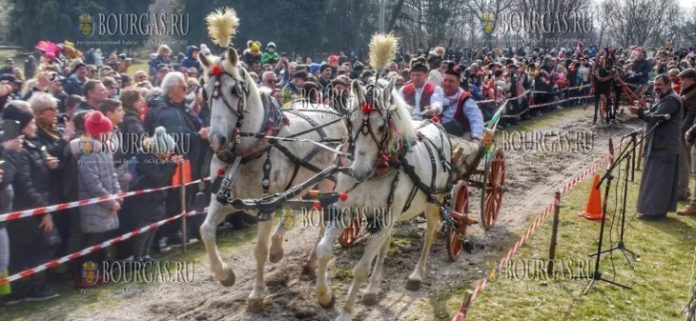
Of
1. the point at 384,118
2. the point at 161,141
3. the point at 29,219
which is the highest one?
the point at 384,118

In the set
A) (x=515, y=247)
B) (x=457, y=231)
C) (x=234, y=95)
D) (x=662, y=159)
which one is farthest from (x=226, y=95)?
(x=662, y=159)

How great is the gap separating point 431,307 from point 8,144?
4.69 m

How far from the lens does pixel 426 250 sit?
728cm

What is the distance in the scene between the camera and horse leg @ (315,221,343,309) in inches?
216

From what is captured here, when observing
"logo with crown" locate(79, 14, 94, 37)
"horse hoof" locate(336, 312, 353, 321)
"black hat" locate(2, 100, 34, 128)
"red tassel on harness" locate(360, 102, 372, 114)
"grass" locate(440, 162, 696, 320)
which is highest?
"logo with crown" locate(79, 14, 94, 37)

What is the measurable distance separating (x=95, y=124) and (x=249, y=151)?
80.6 inches

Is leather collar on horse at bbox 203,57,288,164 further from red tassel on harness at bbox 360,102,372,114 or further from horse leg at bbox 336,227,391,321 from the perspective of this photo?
horse leg at bbox 336,227,391,321

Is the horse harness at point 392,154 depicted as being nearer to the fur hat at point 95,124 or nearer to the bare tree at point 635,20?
the fur hat at point 95,124

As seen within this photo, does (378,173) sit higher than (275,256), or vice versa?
(378,173)

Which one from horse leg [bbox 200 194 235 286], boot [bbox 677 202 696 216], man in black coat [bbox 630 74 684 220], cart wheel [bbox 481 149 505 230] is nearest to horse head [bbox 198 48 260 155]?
horse leg [bbox 200 194 235 286]

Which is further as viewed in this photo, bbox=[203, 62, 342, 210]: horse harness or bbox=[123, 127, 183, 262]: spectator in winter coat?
bbox=[123, 127, 183, 262]: spectator in winter coat

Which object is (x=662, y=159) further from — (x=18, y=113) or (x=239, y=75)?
(x=18, y=113)

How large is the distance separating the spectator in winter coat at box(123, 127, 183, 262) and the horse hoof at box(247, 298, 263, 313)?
2168 millimetres

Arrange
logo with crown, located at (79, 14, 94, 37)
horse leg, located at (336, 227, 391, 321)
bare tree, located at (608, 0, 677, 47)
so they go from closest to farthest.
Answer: horse leg, located at (336, 227, 391, 321) < logo with crown, located at (79, 14, 94, 37) < bare tree, located at (608, 0, 677, 47)
